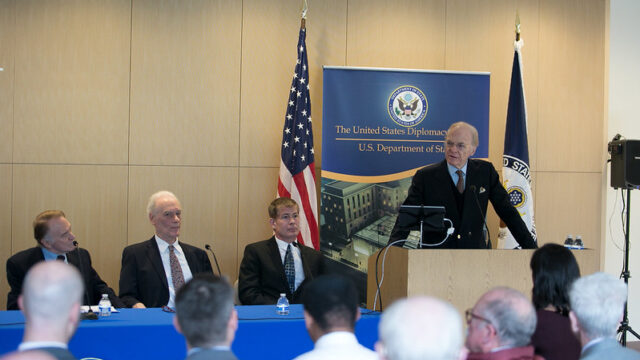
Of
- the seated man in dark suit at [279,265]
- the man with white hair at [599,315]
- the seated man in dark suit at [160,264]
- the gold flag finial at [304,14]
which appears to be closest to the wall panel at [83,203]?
the seated man in dark suit at [160,264]

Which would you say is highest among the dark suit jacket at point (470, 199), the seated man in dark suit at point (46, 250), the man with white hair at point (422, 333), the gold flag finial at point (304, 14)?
the gold flag finial at point (304, 14)

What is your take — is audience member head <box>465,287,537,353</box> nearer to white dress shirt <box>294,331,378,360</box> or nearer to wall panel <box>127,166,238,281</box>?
white dress shirt <box>294,331,378,360</box>

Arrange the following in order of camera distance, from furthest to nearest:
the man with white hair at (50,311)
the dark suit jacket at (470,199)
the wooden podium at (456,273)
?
the dark suit jacket at (470,199)
the wooden podium at (456,273)
the man with white hair at (50,311)

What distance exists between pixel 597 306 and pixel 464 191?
217cm

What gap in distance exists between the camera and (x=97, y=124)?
585 centimetres

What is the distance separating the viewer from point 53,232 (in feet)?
14.5

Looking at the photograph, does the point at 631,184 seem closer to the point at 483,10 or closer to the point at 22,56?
the point at 483,10

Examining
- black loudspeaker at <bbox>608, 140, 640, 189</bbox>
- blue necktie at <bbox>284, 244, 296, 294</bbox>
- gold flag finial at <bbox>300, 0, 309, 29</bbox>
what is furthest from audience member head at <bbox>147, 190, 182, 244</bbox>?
black loudspeaker at <bbox>608, 140, 640, 189</bbox>

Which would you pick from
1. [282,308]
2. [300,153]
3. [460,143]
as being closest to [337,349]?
[282,308]

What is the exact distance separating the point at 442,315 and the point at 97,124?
4768 mm

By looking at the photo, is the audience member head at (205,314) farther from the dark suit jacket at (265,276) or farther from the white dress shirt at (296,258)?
the white dress shirt at (296,258)

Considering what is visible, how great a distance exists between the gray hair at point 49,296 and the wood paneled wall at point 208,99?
155 inches

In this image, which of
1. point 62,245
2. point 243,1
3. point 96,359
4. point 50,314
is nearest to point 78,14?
point 243,1

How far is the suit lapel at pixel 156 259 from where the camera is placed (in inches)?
181
